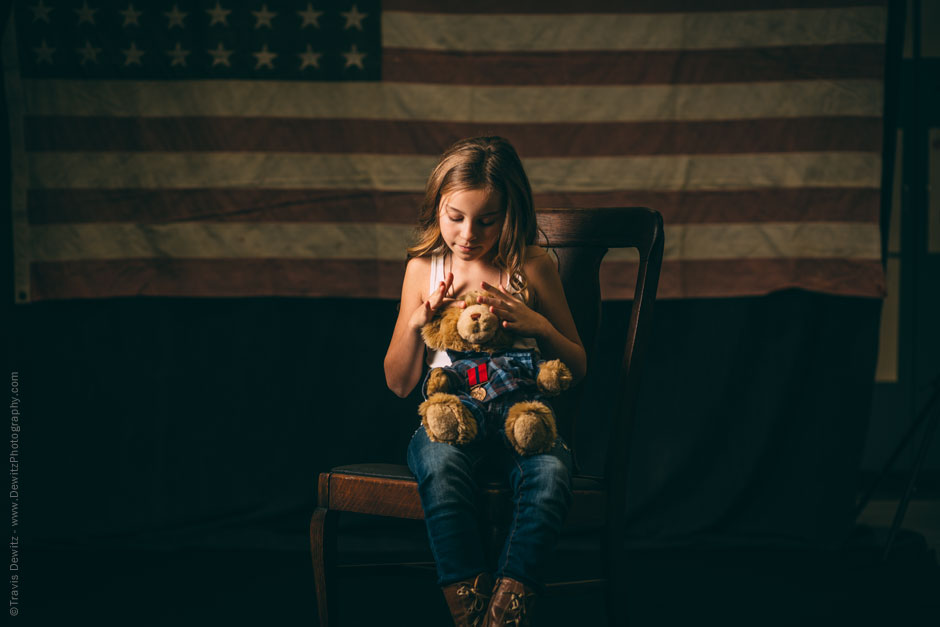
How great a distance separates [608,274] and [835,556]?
1109 millimetres

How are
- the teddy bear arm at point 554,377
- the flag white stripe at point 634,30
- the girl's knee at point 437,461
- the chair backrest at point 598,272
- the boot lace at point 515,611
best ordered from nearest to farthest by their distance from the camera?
the boot lace at point 515,611 → the girl's knee at point 437,461 → the teddy bear arm at point 554,377 → the chair backrest at point 598,272 → the flag white stripe at point 634,30

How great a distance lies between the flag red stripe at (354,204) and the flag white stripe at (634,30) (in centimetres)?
46

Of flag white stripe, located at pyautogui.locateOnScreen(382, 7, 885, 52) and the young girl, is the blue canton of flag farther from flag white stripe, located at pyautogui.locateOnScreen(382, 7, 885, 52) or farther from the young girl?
the young girl

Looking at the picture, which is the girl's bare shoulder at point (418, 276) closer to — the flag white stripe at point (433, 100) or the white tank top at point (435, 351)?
the white tank top at point (435, 351)

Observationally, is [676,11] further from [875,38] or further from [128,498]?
[128,498]

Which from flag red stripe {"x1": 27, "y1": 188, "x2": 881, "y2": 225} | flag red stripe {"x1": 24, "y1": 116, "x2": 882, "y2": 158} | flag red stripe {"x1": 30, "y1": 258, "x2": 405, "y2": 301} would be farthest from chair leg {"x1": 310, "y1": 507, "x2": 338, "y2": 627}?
flag red stripe {"x1": 24, "y1": 116, "x2": 882, "y2": 158}

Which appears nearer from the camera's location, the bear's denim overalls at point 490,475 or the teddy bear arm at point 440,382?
the bear's denim overalls at point 490,475

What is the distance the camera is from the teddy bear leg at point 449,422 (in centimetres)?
150

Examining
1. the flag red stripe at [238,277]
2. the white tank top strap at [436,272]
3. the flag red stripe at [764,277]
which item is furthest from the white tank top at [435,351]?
the flag red stripe at [764,277]

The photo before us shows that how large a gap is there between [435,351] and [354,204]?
1055mm

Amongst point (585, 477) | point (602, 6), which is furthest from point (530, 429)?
point (602, 6)

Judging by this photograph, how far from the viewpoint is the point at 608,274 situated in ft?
8.64

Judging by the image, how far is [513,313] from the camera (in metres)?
1.57

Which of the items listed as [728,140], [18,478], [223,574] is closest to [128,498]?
[18,478]
